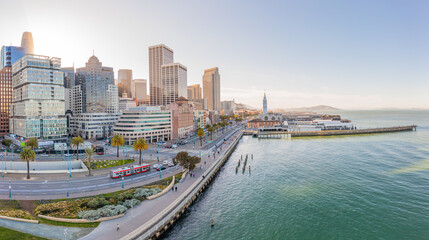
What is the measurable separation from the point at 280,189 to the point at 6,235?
55211mm

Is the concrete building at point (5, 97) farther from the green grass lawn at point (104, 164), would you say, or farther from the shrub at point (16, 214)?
the shrub at point (16, 214)

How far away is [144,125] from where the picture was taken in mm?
122625

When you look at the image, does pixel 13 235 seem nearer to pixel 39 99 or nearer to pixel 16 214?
pixel 16 214

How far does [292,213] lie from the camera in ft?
152

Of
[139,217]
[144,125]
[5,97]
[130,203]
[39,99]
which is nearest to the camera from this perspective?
[139,217]

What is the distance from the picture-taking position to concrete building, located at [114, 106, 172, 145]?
119125mm

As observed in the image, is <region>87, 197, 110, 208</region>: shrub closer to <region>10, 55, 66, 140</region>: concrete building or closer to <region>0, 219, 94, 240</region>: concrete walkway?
<region>0, 219, 94, 240</region>: concrete walkway

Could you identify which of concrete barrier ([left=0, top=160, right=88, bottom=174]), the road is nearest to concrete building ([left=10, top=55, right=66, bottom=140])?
concrete barrier ([left=0, top=160, right=88, bottom=174])

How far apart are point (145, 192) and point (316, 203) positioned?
38452 millimetres

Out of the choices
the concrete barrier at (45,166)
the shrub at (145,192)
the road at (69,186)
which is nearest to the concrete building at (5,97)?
the concrete barrier at (45,166)

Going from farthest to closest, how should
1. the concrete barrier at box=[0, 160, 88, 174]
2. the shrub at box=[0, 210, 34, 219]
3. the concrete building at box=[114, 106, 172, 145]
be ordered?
the concrete building at box=[114, 106, 172, 145], the concrete barrier at box=[0, 160, 88, 174], the shrub at box=[0, 210, 34, 219]

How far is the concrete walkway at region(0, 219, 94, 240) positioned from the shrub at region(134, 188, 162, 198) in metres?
12.6

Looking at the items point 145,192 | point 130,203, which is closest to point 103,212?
point 130,203

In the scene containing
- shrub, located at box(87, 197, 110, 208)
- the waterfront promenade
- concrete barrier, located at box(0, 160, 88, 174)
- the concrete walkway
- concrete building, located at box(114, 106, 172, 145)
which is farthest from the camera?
concrete building, located at box(114, 106, 172, 145)
